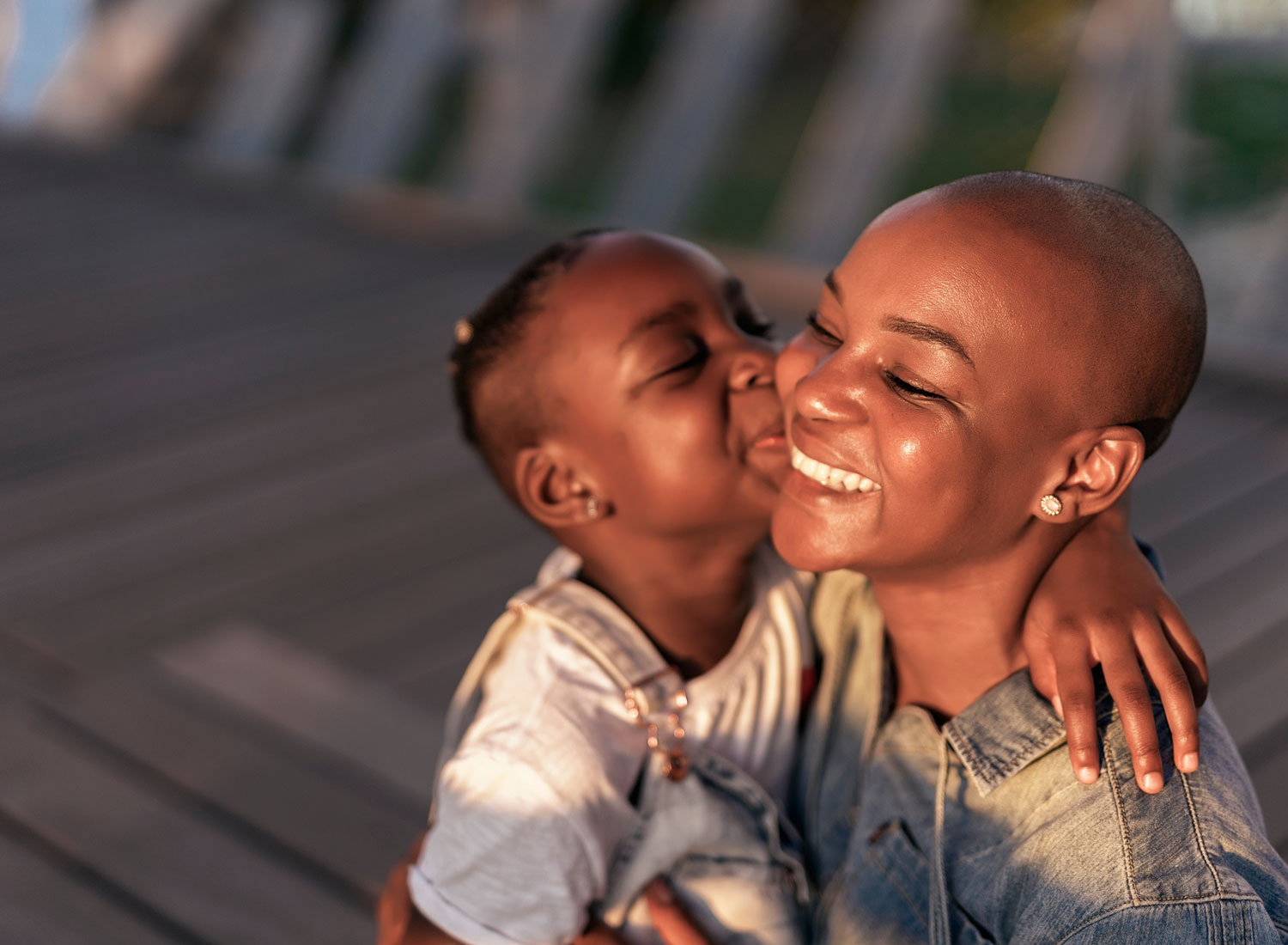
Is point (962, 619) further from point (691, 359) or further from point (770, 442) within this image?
point (691, 359)

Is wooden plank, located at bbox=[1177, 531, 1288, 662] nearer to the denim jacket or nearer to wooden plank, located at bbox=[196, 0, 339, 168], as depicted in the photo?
the denim jacket

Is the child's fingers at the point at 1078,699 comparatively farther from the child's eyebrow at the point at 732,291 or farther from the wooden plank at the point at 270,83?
the wooden plank at the point at 270,83

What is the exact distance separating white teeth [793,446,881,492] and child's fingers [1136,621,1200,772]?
11.3 inches

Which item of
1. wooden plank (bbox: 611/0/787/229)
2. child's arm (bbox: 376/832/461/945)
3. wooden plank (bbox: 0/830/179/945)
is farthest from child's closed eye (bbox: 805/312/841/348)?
wooden plank (bbox: 611/0/787/229)

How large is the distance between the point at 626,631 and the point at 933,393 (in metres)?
0.54

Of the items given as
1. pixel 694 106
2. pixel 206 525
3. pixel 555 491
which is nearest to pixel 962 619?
pixel 555 491

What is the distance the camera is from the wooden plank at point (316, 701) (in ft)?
7.69

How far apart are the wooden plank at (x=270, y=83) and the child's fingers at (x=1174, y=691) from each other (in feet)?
21.3

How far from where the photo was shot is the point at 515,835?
138cm

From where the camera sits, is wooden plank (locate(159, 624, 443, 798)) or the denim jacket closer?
the denim jacket

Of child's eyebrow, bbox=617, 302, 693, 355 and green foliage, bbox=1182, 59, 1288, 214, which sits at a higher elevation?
green foliage, bbox=1182, 59, 1288, 214

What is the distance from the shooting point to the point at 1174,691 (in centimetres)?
118

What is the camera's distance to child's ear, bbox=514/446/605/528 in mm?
1684

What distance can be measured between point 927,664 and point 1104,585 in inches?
9.0
